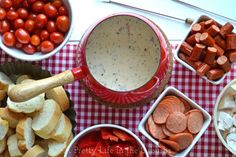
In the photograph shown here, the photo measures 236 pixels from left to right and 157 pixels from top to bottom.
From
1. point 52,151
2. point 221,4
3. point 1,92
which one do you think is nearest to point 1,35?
point 1,92

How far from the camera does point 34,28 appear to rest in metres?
1.20

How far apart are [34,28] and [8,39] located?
65 millimetres

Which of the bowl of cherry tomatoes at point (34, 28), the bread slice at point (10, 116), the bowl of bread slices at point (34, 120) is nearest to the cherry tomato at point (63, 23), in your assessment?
the bowl of cherry tomatoes at point (34, 28)

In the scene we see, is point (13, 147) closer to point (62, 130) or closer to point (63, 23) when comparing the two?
point (62, 130)

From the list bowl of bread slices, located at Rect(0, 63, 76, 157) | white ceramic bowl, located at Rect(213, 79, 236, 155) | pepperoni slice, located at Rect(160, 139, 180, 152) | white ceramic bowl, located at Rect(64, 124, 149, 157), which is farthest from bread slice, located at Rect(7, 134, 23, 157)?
white ceramic bowl, located at Rect(213, 79, 236, 155)

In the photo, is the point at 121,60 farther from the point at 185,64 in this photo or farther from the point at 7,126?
the point at 7,126

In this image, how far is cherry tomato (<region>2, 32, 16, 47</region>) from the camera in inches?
46.4

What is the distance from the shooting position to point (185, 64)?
3.86 feet

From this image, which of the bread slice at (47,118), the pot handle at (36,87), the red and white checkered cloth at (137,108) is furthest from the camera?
the red and white checkered cloth at (137,108)

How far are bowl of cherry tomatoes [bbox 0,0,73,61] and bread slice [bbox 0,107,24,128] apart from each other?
0.39 ft

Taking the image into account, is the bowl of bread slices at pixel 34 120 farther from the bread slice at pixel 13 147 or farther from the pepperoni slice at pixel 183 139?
the pepperoni slice at pixel 183 139

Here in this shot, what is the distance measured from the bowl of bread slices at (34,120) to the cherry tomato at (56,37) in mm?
73

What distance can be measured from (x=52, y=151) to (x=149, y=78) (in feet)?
0.87

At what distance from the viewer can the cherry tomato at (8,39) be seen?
118cm
